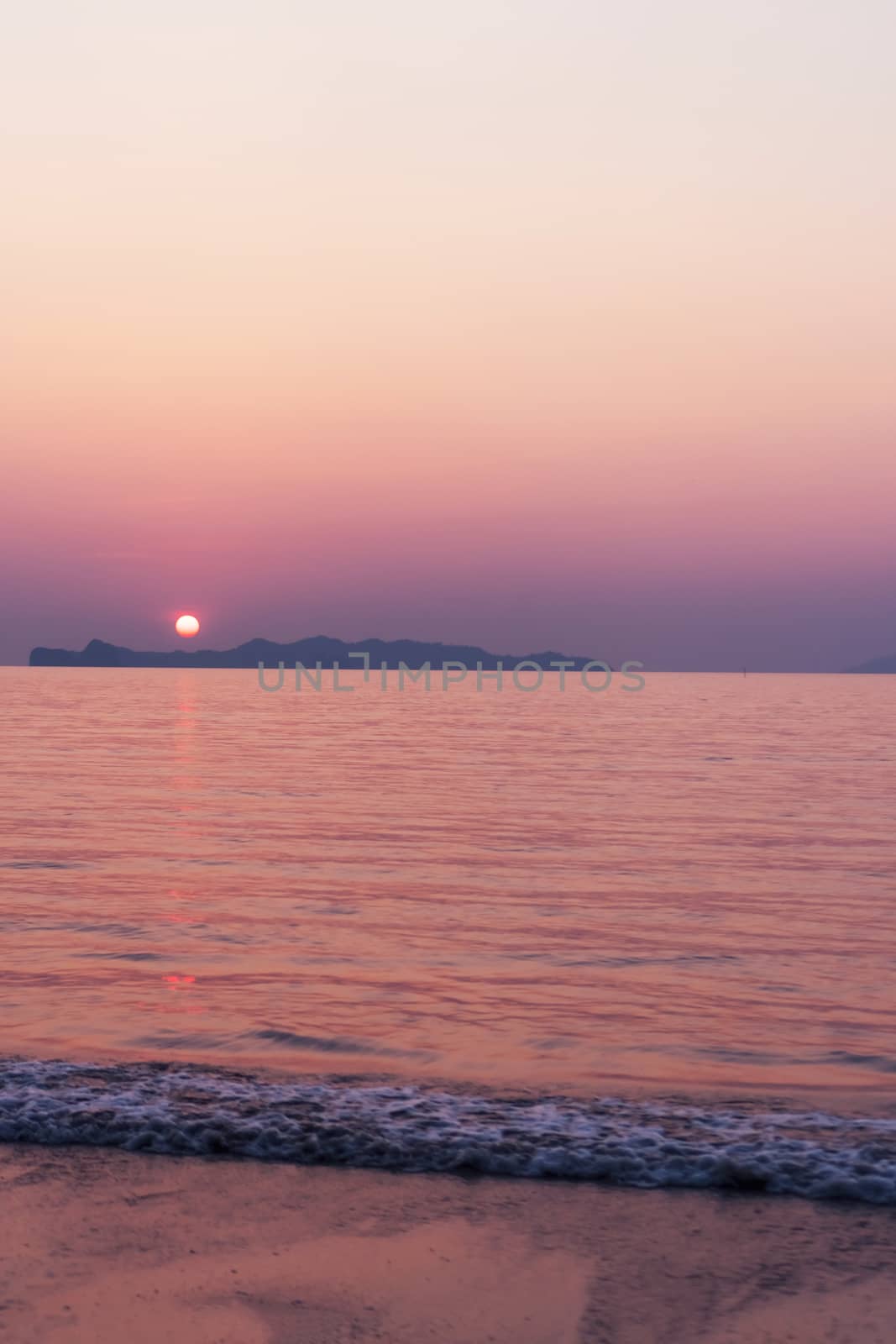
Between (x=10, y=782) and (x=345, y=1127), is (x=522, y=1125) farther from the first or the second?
(x=10, y=782)

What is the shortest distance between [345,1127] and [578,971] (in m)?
5.05

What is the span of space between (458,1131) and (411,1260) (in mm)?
1671

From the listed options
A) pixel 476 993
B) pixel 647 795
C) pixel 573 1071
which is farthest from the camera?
pixel 647 795

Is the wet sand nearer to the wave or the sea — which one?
the wave

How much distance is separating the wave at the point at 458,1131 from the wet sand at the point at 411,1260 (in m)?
0.19

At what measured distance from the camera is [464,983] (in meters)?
11.4

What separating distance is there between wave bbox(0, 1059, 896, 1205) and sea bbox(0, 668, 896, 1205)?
0.07ft

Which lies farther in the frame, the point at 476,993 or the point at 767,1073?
the point at 476,993

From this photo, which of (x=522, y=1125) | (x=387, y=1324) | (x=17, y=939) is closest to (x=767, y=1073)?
(x=522, y=1125)

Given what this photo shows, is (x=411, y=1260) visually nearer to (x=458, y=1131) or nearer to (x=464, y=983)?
(x=458, y=1131)

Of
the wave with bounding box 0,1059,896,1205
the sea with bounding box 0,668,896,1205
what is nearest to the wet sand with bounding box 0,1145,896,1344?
the wave with bounding box 0,1059,896,1205

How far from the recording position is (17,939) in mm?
13070

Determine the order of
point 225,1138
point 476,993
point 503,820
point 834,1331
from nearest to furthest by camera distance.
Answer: point 834,1331 < point 225,1138 < point 476,993 < point 503,820

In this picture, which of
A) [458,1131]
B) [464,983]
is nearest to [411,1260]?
[458,1131]
